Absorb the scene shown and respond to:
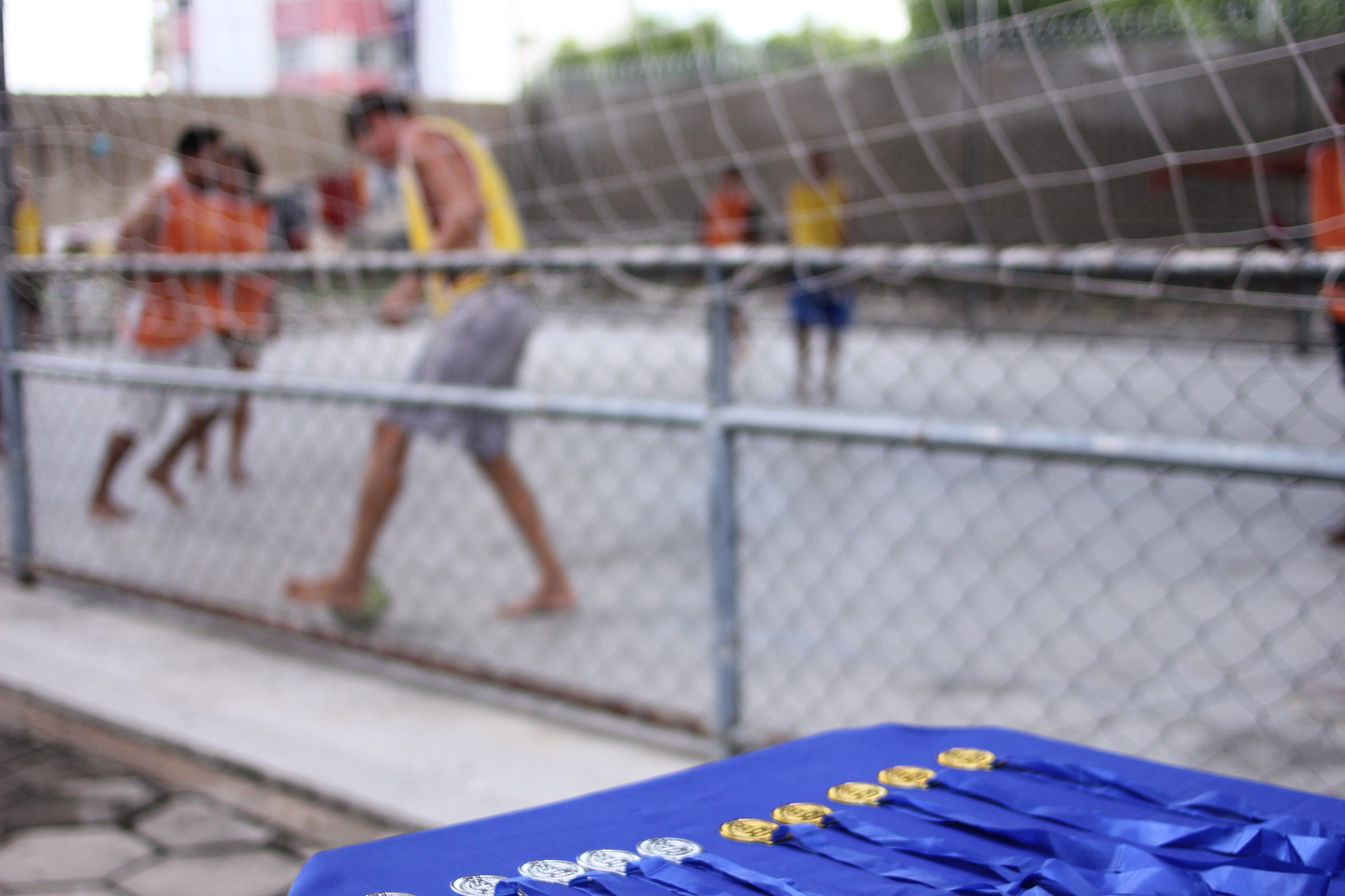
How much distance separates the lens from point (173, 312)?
15.8ft

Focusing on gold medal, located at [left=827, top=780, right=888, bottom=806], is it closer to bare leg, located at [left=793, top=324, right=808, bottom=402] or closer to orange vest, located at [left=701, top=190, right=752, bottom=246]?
bare leg, located at [left=793, top=324, right=808, bottom=402]

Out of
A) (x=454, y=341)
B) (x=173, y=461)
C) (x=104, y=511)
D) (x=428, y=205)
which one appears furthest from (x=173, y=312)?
(x=454, y=341)

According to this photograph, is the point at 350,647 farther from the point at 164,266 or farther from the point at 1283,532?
the point at 1283,532

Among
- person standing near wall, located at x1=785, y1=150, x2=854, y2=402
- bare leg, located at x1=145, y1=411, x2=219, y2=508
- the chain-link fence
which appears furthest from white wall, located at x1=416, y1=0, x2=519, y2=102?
person standing near wall, located at x1=785, y1=150, x2=854, y2=402

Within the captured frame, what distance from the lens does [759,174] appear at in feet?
47.8

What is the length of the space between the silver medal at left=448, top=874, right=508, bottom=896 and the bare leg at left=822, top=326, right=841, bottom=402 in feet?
22.1

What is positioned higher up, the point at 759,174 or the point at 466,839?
the point at 759,174

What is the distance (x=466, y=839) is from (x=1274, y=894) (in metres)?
0.68

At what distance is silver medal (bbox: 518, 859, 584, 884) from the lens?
100 centimetres

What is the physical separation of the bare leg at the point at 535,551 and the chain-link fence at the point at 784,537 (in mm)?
67

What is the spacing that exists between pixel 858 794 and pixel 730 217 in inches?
320

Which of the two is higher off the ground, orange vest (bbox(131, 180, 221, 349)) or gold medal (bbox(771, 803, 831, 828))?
orange vest (bbox(131, 180, 221, 349))

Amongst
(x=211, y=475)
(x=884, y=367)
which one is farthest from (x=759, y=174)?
(x=211, y=475)

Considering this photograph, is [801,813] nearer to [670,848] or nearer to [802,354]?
[670,848]
